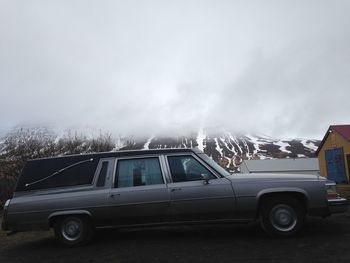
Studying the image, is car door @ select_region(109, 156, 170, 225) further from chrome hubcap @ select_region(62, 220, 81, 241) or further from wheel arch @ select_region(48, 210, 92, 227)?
chrome hubcap @ select_region(62, 220, 81, 241)

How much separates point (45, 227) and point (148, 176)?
6.93 feet

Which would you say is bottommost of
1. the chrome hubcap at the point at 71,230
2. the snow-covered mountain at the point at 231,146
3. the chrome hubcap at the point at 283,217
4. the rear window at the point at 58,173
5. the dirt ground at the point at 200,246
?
the dirt ground at the point at 200,246

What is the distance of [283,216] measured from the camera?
28.7 ft

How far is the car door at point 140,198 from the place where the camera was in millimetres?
8953

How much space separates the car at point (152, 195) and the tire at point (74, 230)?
0.02 meters

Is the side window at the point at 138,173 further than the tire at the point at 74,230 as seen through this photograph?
Yes

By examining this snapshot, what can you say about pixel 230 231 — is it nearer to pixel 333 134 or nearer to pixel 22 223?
pixel 22 223

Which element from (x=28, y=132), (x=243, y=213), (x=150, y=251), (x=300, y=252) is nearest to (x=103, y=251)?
(x=150, y=251)

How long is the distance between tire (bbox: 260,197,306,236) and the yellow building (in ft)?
99.3

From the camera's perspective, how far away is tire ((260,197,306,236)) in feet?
28.5

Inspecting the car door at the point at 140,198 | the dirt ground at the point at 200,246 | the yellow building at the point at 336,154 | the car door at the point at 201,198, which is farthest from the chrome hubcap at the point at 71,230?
the yellow building at the point at 336,154

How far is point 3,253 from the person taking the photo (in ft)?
30.1

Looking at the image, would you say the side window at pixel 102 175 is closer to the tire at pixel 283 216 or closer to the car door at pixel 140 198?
the car door at pixel 140 198

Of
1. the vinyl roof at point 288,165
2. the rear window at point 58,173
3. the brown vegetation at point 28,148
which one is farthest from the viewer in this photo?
the vinyl roof at point 288,165
